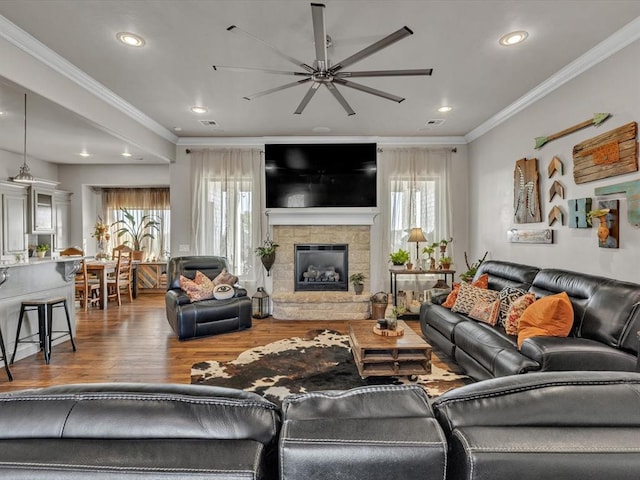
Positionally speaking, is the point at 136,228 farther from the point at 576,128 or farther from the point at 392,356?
the point at 576,128

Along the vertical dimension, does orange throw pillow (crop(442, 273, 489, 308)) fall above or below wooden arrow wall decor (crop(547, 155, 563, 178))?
below

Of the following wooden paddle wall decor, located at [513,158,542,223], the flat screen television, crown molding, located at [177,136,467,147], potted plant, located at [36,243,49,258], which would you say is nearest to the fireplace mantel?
the flat screen television

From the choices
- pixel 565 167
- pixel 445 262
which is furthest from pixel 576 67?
pixel 445 262

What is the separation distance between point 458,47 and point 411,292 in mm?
3712

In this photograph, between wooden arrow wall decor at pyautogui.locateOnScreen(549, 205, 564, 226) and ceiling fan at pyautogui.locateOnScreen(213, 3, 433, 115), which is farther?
wooden arrow wall decor at pyautogui.locateOnScreen(549, 205, 564, 226)

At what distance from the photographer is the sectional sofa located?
0.65 metres

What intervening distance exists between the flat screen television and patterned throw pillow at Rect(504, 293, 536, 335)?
3.00 meters

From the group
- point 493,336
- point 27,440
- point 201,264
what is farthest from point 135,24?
point 493,336

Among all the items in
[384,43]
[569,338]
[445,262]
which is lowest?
[569,338]

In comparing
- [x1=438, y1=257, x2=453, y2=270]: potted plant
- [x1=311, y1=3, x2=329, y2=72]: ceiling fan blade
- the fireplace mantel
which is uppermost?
[x1=311, y1=3, x2=329, y2=72]: ceiling fan blade

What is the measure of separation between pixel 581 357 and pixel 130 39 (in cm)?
402

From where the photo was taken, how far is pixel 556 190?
3.71 m

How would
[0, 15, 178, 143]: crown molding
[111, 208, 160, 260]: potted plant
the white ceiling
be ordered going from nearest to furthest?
the white ceiling, [0, 15, 178, 143]: crown molding, [111, 208, 160, 260]: potted plant

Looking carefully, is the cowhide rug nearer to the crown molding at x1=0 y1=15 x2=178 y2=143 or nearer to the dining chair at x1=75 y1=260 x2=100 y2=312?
the crown molding at x1=0 y1=15 x2=178 y2=143
